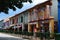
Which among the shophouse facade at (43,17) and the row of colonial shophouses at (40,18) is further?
the row of colonial shophouses at (40,18)

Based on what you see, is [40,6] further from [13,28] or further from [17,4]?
[13,28]

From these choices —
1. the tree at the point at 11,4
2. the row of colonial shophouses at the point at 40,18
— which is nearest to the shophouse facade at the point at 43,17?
the row of colonial shophouses at the point at 40,18

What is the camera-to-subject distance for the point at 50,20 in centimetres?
3744

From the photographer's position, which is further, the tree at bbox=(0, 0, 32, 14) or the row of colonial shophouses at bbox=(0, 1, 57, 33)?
the row of colonial shophouses at bbox=(0, 1, 57, 33)

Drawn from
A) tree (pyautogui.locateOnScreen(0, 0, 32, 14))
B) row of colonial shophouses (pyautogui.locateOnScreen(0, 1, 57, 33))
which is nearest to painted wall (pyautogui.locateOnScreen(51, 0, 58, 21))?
row of colonial shophouses (pyautogui.locateOnScreen(0, 1, 57, 33))

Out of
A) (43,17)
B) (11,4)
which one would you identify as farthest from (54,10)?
(11,4)

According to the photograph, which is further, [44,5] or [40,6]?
[40,6]

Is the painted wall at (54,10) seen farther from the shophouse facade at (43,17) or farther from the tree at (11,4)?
the tree at (11,4)

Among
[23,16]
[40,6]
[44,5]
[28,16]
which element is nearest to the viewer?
[44,5]

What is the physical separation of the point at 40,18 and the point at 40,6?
238 cm

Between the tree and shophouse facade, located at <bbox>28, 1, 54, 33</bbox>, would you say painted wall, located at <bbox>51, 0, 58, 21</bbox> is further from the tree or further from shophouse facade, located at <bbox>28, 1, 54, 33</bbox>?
the tree

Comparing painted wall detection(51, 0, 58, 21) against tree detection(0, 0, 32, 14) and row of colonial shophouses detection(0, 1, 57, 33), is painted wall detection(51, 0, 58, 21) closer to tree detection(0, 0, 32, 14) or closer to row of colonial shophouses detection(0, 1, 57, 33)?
row of colonial shophouses detection(0, 1, 57, 33)

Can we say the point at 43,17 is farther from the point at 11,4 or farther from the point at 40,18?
the point at 11,4

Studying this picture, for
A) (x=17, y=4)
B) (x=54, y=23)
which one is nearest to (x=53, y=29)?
(x=54, y=23)
